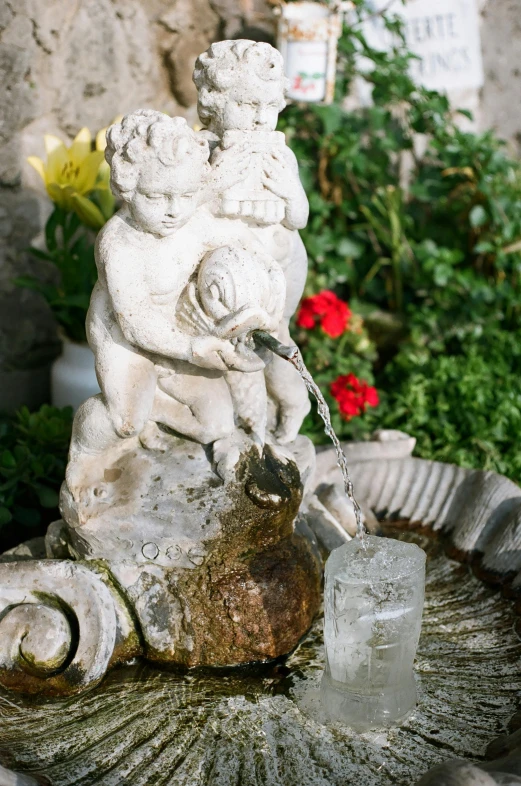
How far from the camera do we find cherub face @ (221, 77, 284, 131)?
219 cm

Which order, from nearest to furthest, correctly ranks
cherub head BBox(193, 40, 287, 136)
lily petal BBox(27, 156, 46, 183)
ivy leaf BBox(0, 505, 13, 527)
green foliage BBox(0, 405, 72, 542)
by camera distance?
cherub head BBox(193, 40, 287, 136) < ivy leaf BBox(0, 505, 13, 527) < green foliage BBox(0, 405, 72, 542) < lily petal BBox(27, 156, 46, 183)

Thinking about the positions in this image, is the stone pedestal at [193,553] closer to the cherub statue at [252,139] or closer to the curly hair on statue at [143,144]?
the cherub statue at [252,139]

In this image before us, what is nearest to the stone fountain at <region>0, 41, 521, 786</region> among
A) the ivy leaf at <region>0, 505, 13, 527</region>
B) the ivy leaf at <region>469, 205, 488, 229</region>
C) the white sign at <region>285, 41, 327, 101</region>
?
the ivy leaf at <region>0, 505, 13, 527</region>

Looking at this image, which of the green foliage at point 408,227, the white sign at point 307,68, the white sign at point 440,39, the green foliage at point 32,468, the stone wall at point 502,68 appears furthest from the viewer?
the stone wall at point 502,68

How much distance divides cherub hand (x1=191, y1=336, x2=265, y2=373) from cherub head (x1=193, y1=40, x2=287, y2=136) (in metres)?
0.54

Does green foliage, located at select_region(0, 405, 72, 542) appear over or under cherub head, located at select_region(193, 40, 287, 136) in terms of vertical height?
under

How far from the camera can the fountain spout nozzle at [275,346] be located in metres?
2.17

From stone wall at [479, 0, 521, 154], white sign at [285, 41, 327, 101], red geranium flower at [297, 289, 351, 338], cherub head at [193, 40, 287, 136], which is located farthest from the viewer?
stone wall at [479, 0, 521, 154]

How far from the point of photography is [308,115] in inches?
182

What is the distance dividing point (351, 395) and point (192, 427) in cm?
140

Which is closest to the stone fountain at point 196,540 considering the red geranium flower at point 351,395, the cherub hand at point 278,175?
the cherub hand at point 278,175

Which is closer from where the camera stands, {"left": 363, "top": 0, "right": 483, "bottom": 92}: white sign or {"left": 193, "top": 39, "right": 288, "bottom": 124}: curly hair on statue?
{"left": 193, "top": 39, "right": 288, "bottom": 124}: curly hair on statue

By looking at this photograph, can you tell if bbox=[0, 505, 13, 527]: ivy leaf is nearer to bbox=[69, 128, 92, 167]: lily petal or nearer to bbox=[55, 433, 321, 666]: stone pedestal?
bbox=[55, 433, 321, 666]: stone pedestal

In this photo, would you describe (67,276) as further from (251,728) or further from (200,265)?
(251,728)
